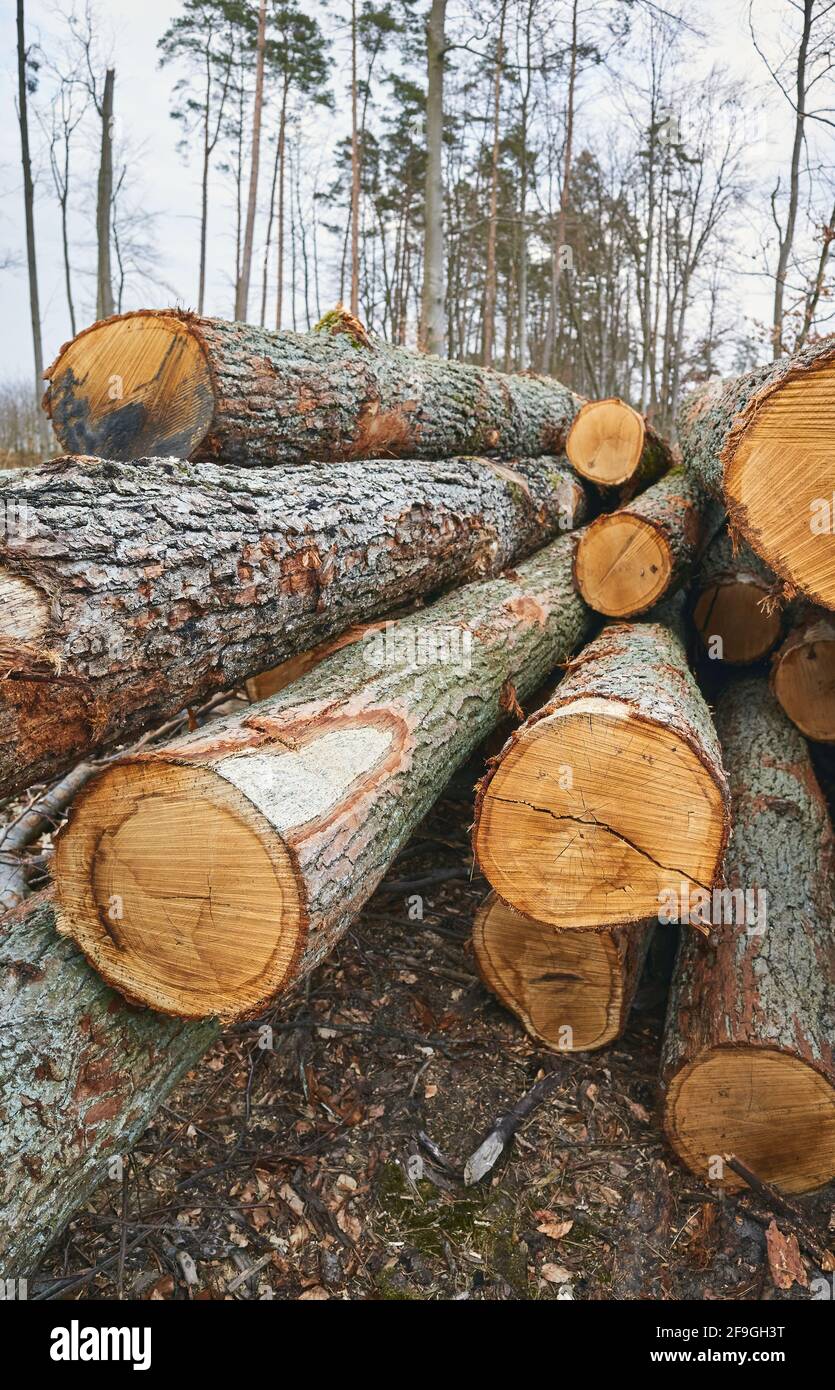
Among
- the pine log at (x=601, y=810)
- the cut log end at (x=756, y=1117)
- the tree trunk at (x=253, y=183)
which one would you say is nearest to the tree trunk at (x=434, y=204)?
the tree trunk at (x=253, y=183)

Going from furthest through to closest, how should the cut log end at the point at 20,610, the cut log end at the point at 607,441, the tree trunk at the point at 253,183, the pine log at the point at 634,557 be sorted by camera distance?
1. the tree trunk at the point at 253,183
2. the cut log end at the point at 607,441
3. the pine log at the point at 634,557
4. the cut log end at the point at 20,610

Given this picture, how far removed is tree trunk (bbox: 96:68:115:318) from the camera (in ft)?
41.2

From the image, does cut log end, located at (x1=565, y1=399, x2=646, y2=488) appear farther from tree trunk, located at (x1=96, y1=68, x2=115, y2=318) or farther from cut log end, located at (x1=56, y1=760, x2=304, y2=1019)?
tree trunk, located at (x1=96, y1=68, x2=115, y2=318)

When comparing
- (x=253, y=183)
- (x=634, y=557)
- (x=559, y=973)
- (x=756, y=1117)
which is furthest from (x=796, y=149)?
(x=756, y=1117)

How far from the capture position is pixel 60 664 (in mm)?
1744

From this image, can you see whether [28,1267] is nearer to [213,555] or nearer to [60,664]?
[60,664]

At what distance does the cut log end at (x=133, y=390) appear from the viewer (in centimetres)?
283

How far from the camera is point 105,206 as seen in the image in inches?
524

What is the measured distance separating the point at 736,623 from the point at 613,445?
5.22 feet

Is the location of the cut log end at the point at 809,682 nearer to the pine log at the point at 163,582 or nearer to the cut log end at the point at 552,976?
the cut log end at the point at 552,976

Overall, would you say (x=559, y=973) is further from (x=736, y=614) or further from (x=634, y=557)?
(x=736, y=614)

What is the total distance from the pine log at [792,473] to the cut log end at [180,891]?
1.65m
